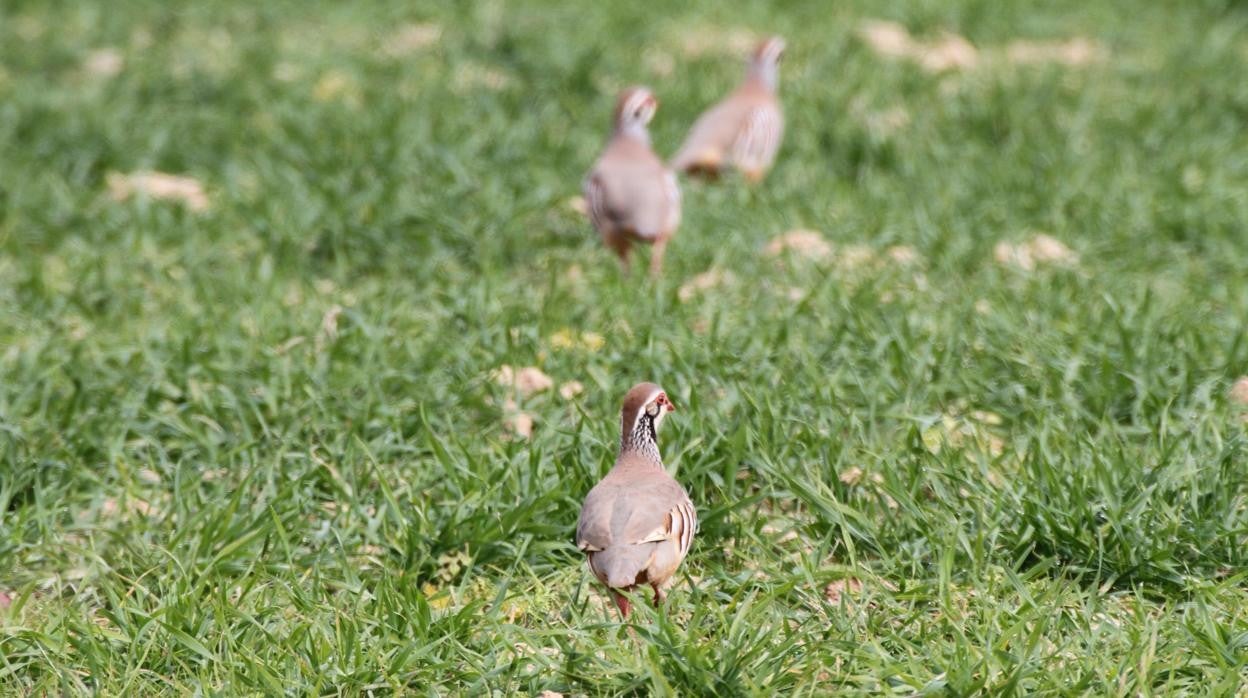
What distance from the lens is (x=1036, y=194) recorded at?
20.3 feet

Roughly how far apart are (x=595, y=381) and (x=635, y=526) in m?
1.26

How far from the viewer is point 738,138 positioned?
21.4 ft

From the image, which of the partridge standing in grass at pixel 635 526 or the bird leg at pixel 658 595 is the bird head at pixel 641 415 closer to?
the partridge standing in grass at pixel 635 526

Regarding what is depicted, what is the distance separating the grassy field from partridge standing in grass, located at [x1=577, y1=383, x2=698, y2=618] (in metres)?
0.13

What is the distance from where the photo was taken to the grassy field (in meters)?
3.30

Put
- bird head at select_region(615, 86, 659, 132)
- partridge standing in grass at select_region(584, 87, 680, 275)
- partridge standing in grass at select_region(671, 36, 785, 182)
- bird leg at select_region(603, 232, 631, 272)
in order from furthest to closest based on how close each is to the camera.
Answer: partridge standing in grass at select_region(671, 36, 785, 182) → bird head at select_region(615, 86, 659, 132) → bird leg at select_region(603, 232, 631, 272) → partridge standing in grass at select_region(584, 87, 680, 275)

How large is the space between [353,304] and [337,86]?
2765 mm

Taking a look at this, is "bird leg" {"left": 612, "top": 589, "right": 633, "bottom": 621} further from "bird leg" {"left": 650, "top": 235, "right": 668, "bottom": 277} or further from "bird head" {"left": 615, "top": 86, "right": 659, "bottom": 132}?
"bird head" {"left": 615, "top": 86, "right": 659, "bottom": 132}

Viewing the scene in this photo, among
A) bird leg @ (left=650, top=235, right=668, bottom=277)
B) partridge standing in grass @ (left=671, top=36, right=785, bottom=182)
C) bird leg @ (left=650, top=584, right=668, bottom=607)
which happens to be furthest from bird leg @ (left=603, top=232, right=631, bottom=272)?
bird leg @ (left=650, top=584, right=668, bottom=607)

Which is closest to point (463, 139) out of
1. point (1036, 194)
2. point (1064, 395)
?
point (1036, 194)

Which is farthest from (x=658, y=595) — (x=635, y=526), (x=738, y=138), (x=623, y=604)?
(x=738, y=138)

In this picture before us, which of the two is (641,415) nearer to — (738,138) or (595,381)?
(595,381)

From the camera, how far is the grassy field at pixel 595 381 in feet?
10.8

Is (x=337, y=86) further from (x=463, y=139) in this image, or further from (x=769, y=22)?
(x=769, y=22)
